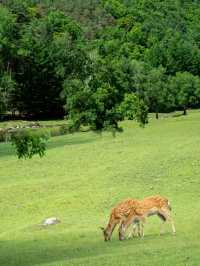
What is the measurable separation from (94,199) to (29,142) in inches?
611

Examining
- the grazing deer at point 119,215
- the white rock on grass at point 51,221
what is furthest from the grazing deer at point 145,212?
the white rock on grass at point 51,221

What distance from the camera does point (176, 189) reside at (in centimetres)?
2888

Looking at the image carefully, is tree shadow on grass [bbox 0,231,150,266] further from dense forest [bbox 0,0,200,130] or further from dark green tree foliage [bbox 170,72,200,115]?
dark green tree foliage [bbox 170,72,200,115]

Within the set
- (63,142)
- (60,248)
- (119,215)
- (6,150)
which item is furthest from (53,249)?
(63,142)

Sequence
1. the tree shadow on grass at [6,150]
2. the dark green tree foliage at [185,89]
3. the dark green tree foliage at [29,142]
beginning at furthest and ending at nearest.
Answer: the dark green tree foliage at [185,89], the tree shadow on grass at [6,150], the dark green tree foliage at [29,142]

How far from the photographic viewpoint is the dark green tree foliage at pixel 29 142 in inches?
487

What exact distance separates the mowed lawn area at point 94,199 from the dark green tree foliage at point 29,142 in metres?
3.70

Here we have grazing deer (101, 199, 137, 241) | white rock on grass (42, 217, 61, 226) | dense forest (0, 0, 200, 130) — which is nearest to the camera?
dense forest (0, 0, 200, 130)

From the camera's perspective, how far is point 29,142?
12.4 m

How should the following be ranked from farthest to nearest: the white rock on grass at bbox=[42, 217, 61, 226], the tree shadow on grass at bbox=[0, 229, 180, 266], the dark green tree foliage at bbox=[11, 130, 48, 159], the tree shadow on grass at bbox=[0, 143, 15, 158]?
the tree shadow on grass at bbox=[0, 143, 15, 158]
the white rock on grass at bbox=[42, 217, 61, 226]
the tree shadow on grass at bbox=[0, 229, 180, 266]
the dark green tree foliage at bbox=[11, 130, 48, 159]

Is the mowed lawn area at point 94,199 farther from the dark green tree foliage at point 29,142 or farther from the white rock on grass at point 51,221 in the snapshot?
the dark green tree foliage at point 29,142

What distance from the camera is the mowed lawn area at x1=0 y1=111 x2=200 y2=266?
17.4 m

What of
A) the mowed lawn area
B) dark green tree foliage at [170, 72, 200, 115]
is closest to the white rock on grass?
the mowed lawn area

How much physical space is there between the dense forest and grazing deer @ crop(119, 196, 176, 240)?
2.92m
